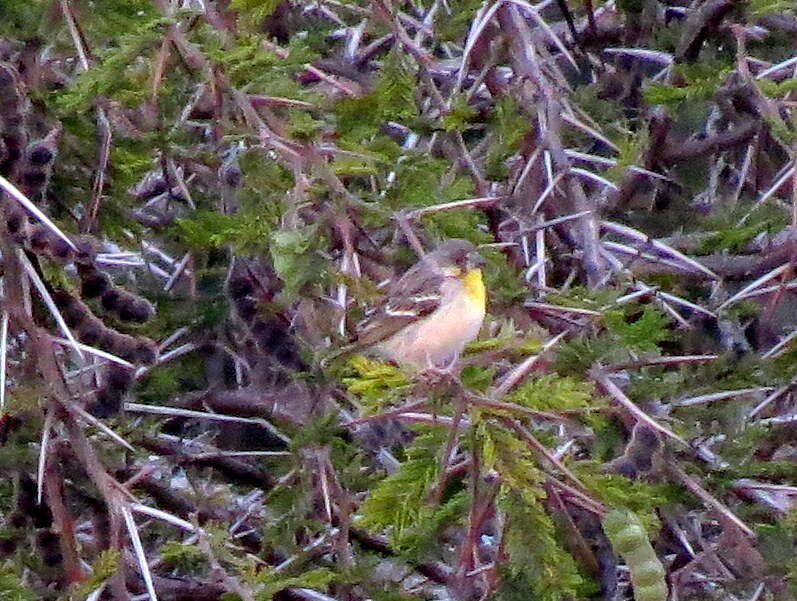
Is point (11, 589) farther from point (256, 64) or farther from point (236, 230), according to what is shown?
point (256, 64)

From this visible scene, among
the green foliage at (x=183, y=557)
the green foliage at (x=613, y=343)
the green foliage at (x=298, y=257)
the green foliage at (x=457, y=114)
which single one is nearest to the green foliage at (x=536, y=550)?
the green foliage at (x=613, y=343)

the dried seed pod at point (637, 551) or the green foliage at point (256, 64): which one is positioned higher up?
the green foliage at point (256, 64)

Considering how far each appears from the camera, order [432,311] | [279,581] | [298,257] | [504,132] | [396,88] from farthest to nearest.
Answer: [432,311] < [504,132] < [396,88] < [279,581] < [298,257]

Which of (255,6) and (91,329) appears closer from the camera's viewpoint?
(91,329)

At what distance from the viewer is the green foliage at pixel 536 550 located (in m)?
2.61

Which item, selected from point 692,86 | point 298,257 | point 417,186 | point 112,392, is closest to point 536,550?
point 298,257

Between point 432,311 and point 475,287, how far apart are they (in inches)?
13.1

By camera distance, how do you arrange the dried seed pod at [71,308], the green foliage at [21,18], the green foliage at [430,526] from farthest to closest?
the green foliage at [21,18] < the dried seed pod at [71,308] < the green foliage at [430,526]

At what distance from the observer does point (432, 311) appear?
4.01 meters

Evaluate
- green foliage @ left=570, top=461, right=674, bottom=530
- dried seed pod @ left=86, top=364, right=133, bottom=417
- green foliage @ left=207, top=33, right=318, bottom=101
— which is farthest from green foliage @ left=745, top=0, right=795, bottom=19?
dried seed pod @ left=86, top=364, right=133, bottom=417

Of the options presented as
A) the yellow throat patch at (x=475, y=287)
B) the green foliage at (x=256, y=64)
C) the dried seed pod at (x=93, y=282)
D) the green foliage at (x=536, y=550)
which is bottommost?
the yellow throat patch at (x=475, y=287)

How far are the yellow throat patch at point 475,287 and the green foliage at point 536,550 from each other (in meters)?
0.97

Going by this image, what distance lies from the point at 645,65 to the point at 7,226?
2.72m

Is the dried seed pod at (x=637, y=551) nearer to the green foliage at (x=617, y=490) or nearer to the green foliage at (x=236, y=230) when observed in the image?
the green foliage at (x=617, y=490)
